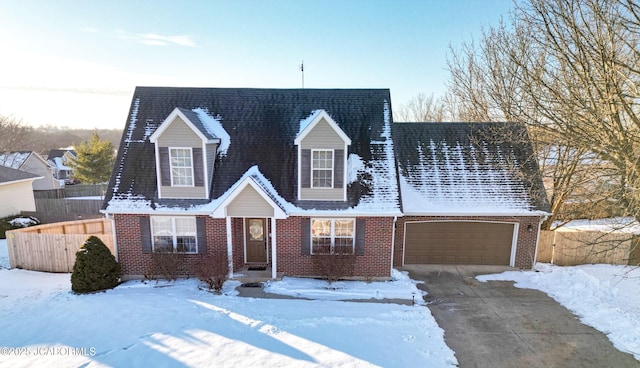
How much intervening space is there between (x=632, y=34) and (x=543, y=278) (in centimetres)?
862

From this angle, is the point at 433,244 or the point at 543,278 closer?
the point at 543,278

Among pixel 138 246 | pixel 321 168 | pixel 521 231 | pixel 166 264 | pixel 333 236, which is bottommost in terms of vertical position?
pixel 166 264

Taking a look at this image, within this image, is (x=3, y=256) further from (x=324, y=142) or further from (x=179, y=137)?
(x=324, y=142)

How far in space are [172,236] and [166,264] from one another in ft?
3.34

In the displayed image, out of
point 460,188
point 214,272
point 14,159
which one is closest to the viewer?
point 214,272

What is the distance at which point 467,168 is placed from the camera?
14.0 meters

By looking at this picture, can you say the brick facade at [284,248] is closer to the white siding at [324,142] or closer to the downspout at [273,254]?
the downspout at [273,254]

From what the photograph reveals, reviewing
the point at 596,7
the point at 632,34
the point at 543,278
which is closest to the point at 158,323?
the point at 543,278

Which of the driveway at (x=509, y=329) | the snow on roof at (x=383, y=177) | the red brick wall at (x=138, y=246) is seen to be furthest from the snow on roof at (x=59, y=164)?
the driveway at (x=509, y=329)

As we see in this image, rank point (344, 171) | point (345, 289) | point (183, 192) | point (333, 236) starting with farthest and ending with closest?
1. point (333, 236)
2. point (183, 192)
3. point (344, 171)
4. point (345, 289)

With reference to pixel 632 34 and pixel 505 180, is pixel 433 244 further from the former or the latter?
pixel 632 34

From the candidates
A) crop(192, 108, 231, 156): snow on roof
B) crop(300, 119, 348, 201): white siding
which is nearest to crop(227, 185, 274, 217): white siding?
crop(300, 119, 348, 201): white siding

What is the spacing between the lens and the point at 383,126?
13.4 meters

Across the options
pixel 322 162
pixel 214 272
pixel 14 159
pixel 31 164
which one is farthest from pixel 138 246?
pixel 31 164
